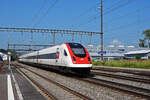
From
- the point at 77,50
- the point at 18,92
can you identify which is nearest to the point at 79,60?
the point at 77,50

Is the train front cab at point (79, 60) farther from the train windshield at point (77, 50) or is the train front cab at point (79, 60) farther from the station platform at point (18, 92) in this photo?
the station platform at point (18, 92)

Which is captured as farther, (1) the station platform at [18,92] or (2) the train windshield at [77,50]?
(2) the train windshield at [77,50]

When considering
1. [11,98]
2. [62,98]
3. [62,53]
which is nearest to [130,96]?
[62,98]

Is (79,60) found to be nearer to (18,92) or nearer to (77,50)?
(77,50)

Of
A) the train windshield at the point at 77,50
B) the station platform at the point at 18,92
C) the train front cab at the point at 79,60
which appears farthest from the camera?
the train windshield at the point at 77,50

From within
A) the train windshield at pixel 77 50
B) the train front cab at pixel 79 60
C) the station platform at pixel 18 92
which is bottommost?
the station platform at pixel 18 92

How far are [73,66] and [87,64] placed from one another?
1092mm

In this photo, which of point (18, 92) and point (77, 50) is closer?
point (18, 92)

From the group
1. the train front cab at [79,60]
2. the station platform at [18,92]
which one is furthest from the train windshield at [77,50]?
the station platform at [18,92]

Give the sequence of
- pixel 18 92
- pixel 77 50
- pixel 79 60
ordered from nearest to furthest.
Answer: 1. pixel 18 92
2. pixel 79 60
3. pixel 77 50

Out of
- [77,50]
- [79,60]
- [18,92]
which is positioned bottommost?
[18,92]

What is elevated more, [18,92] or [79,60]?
[79,60]

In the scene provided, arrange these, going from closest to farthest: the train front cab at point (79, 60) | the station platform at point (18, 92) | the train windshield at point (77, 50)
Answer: the station platform at point (18, 92), the train front cab at point (79, 60), the train windshield at point (77, 50)

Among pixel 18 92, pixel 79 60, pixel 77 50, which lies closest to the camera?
pixel 18 92
